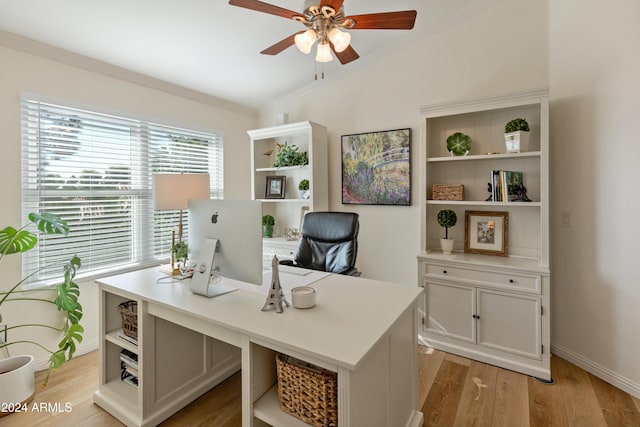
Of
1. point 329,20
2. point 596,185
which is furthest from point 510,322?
point 329,20

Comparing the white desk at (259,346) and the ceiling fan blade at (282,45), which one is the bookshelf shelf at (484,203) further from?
the ceiling fan blade at (282,45)

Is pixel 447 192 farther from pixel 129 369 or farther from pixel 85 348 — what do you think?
pixel 85 348

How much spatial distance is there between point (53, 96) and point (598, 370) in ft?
14.4

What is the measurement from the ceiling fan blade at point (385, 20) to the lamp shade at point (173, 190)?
138cm

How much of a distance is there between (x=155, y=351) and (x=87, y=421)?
0.62 meters

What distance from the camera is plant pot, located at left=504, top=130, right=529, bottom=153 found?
2.33 metres

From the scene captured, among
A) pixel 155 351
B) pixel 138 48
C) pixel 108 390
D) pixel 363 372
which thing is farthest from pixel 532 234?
pixel 138 48

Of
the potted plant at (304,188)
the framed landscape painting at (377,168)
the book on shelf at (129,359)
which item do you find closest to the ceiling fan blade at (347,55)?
the framed landscape painting at (377,168)

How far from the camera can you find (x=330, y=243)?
2.57 meters

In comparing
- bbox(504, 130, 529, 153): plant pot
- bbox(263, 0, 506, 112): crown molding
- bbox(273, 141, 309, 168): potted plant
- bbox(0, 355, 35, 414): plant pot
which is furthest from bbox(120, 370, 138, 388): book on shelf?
bbox(263, 0, 506, 112): crown molding

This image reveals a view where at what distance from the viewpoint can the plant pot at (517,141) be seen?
233cm

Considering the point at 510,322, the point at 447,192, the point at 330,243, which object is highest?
the point at 447,192

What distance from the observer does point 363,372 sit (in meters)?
1.11

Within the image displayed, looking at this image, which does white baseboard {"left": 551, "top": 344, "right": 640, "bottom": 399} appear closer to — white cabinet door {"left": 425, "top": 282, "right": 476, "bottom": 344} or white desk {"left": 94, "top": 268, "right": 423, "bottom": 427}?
white cabinet door {"left": 425, "top": 282, "right": 476, "bottom": 344}
